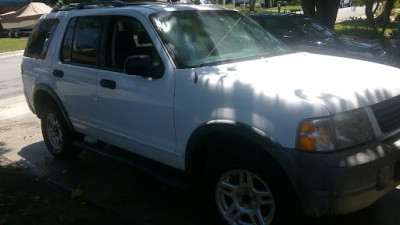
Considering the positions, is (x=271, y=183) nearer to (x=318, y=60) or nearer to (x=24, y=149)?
(x=318, y=60)

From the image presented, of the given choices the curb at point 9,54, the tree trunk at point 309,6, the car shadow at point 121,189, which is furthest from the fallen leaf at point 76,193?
the curb at point 9,54

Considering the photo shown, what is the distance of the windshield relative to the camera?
3.77 m

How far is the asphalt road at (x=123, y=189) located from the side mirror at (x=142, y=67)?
3.59ft

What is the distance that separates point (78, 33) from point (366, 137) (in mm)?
3354

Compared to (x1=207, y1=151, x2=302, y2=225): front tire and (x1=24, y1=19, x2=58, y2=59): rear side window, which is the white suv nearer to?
(x1=207, y1=151, x2=302, y2=225): front tire

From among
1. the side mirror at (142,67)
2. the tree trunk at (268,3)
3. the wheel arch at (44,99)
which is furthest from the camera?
the tree trunk at (268,3)

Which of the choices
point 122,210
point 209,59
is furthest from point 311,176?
point 122,210

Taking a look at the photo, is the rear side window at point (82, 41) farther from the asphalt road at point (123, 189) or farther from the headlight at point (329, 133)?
the headlight at point (329, 133)

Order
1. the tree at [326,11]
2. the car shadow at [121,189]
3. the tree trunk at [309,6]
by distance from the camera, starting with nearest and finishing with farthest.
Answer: the car shadow at [121,189] → the tree at [326,11] → the tree trunk at [309,6]

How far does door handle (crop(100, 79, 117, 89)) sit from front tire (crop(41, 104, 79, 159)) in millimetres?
1240

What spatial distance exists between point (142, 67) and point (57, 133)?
7.93ft

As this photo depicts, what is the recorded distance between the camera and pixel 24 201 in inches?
171

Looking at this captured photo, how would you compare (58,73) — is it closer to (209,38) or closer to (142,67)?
(142,67)

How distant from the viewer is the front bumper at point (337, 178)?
2758 mm
